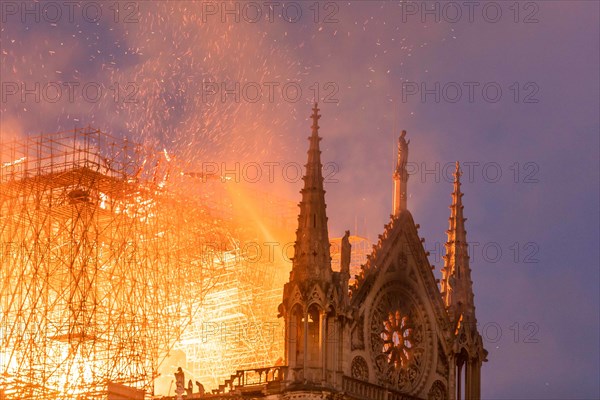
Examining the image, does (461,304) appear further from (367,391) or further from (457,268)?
(367,391)

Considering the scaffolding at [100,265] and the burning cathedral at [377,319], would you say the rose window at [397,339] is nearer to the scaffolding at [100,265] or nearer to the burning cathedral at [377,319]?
the burning cathedral at [377,319]

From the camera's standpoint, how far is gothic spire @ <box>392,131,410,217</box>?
77375mm

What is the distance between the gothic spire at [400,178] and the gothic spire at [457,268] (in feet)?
15.5

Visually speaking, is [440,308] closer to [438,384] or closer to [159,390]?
[438,384]

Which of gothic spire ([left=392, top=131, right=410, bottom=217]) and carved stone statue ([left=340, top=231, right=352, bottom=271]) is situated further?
gothic spire ([left=392, top=131, right=410, bottom=217])

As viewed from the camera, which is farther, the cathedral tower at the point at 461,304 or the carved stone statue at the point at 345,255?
the cathedral tower at the point at 461,304

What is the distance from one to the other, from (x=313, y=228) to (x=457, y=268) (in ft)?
43.0

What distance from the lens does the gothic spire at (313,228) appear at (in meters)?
68.8

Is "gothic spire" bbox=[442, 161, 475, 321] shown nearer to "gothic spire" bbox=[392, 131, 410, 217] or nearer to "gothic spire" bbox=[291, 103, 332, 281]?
"gothic spire" bbox=[392, 131, 410, 217]

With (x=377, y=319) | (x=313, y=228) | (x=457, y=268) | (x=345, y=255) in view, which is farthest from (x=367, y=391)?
(x=457, y=268)

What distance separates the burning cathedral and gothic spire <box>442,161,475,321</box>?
52 millimetres

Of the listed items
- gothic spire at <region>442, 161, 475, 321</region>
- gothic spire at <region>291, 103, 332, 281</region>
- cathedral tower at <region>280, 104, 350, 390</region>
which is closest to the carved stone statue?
cathedral tower at <region>280, 104, 350, 390</region>

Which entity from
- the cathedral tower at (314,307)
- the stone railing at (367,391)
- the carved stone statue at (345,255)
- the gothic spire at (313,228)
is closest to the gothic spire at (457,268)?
the stone railing at (367,391)

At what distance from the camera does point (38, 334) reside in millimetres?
81438
